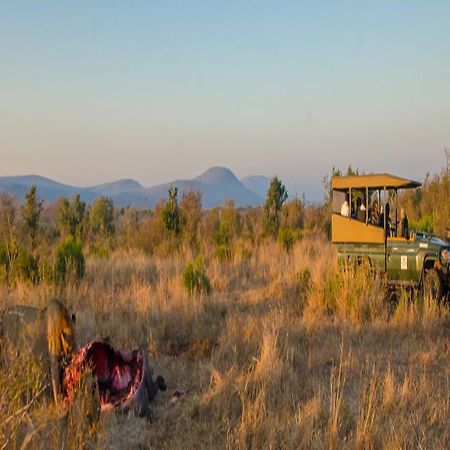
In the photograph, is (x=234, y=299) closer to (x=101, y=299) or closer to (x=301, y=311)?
(x=301, y=311)

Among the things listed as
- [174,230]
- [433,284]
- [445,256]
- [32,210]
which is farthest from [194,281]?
[32,210]

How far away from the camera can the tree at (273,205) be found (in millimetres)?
22112

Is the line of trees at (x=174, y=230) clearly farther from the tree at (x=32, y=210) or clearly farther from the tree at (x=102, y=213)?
the tree at (x=102, y=213)

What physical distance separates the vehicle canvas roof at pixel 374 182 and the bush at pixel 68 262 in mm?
5412

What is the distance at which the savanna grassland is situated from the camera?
13.1 feet

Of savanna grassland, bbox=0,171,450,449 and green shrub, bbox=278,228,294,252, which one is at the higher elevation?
green shrub, bbox=278,228,294,252

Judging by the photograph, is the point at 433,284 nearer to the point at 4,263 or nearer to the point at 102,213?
the point at 4,263

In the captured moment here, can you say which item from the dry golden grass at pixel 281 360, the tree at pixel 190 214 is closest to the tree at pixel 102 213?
the tree at pixel 190 214

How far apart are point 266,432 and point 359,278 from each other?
5051mm

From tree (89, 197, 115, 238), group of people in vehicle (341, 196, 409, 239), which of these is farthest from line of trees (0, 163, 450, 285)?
group of people in vehicle (341, 196, 409, 239)

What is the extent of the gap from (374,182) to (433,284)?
205cm

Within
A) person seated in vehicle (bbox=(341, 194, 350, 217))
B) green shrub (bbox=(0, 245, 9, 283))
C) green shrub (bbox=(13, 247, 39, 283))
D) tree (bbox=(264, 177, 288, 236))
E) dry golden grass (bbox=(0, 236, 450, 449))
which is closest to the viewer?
dry golden grass (bbox=(0, 236, 450, 449))

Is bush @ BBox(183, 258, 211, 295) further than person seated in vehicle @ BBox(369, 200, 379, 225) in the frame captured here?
Yes

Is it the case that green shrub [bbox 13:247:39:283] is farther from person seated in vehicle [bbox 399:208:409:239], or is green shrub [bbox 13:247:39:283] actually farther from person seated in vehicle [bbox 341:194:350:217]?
person seated in vehicle [bbox 399:208:409:239]
